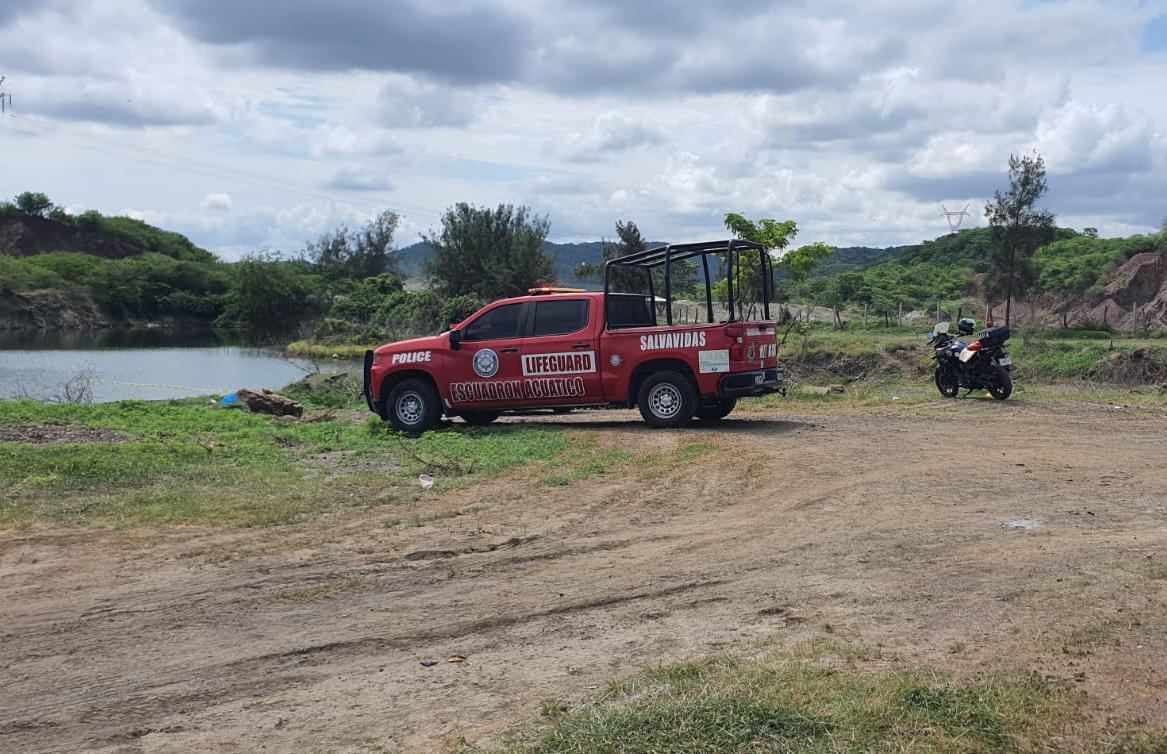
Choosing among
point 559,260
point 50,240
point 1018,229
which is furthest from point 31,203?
point 1018,229

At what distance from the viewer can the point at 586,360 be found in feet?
46.7

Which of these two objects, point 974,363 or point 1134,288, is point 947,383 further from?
point 1134,288

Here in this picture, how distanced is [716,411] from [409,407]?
14.2 ft

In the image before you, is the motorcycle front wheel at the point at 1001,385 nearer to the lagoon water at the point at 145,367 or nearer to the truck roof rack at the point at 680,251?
the truck roof rack at the point at 680,251

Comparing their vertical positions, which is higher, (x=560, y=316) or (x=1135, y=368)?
(x=560, y=316)

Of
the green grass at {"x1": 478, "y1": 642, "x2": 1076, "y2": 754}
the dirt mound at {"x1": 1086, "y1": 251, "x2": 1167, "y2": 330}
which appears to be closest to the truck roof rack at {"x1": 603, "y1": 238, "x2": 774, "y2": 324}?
the green grass at {"x1": 478, "y1": 642, "x2": 1076, "y2": 754}

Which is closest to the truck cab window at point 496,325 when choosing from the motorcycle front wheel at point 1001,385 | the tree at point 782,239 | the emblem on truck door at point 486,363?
the emblem on truck door at point 486,363

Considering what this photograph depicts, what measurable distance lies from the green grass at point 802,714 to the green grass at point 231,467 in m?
4.78

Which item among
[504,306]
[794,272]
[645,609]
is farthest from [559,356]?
[794,272]

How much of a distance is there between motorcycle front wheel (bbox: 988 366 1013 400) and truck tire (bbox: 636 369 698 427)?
5.89m

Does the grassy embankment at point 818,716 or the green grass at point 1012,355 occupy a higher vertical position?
the green grass at point 1012,355

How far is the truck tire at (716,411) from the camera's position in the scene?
48.8 feet

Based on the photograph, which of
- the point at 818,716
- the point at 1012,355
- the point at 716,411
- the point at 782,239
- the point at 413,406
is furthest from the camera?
the point at 782,239

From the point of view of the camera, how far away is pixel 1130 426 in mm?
13633
